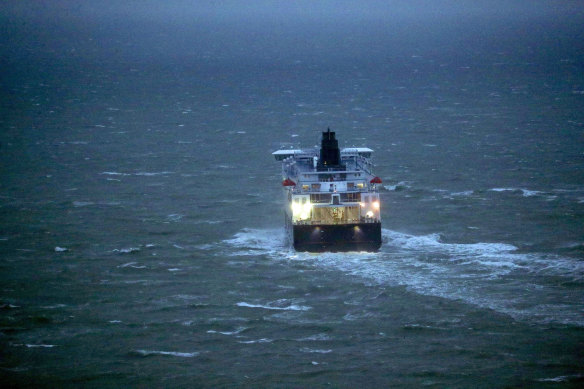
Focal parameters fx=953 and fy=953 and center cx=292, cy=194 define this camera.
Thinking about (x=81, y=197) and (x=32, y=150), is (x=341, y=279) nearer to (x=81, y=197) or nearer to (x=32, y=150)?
(x=81, y=197)

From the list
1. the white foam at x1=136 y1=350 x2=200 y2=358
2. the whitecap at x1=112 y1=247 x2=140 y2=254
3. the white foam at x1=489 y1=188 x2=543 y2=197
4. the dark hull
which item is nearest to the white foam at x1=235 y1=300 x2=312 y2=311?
the white foam at x1=136 y1=350 x2=200 y2=358

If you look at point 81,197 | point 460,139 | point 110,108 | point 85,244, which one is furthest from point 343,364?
point 110,108

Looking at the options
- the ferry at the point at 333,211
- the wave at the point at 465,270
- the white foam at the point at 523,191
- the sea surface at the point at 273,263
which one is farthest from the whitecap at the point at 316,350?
the white foam at the point at 523,191

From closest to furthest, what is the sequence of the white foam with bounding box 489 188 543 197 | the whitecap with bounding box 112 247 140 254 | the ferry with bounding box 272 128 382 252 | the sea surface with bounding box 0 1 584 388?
the sea surface with bounding box 0 1 584 388 → the ferry with bounding box 272 128 382 252 → the whitecap with bounding box 112 247 140 254 → the white foam with bounding box 489 188 543 197

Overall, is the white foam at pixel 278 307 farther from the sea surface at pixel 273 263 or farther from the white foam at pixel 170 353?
the white foam at pixel 170 353

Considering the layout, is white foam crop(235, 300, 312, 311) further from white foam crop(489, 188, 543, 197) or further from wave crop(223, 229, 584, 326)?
white foam crop(489, 188, 543, 197)

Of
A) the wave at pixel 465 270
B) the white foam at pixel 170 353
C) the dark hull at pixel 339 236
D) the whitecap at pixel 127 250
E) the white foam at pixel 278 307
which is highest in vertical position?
the dark hull at pixel 339 236
